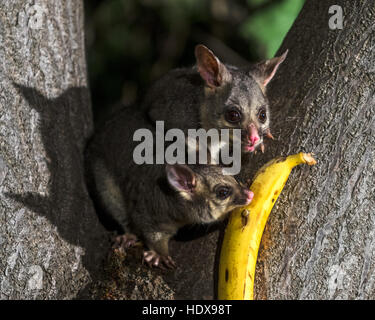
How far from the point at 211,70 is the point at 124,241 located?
128 cm

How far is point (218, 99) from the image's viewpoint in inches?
145

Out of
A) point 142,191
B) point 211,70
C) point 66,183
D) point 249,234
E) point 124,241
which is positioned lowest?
point 124,241

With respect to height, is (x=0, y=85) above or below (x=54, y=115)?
above

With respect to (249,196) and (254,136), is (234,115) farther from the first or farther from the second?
(249,196)

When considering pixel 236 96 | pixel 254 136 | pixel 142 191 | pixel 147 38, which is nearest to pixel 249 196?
Result: pixel 254 136

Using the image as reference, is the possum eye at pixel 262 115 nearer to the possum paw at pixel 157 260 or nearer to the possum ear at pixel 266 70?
the possum ear at pixel 266 70

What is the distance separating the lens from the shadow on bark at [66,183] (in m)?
3.25

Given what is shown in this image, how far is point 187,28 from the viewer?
306 inches

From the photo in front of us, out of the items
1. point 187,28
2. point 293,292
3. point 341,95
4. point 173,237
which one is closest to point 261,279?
point 293,292

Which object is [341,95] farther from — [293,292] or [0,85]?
[0,85]

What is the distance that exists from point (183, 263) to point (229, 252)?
0.40m

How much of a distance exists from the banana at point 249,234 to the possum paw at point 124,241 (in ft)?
2.46

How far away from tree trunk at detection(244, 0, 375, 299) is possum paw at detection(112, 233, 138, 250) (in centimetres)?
99

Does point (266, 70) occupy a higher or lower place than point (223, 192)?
higher
